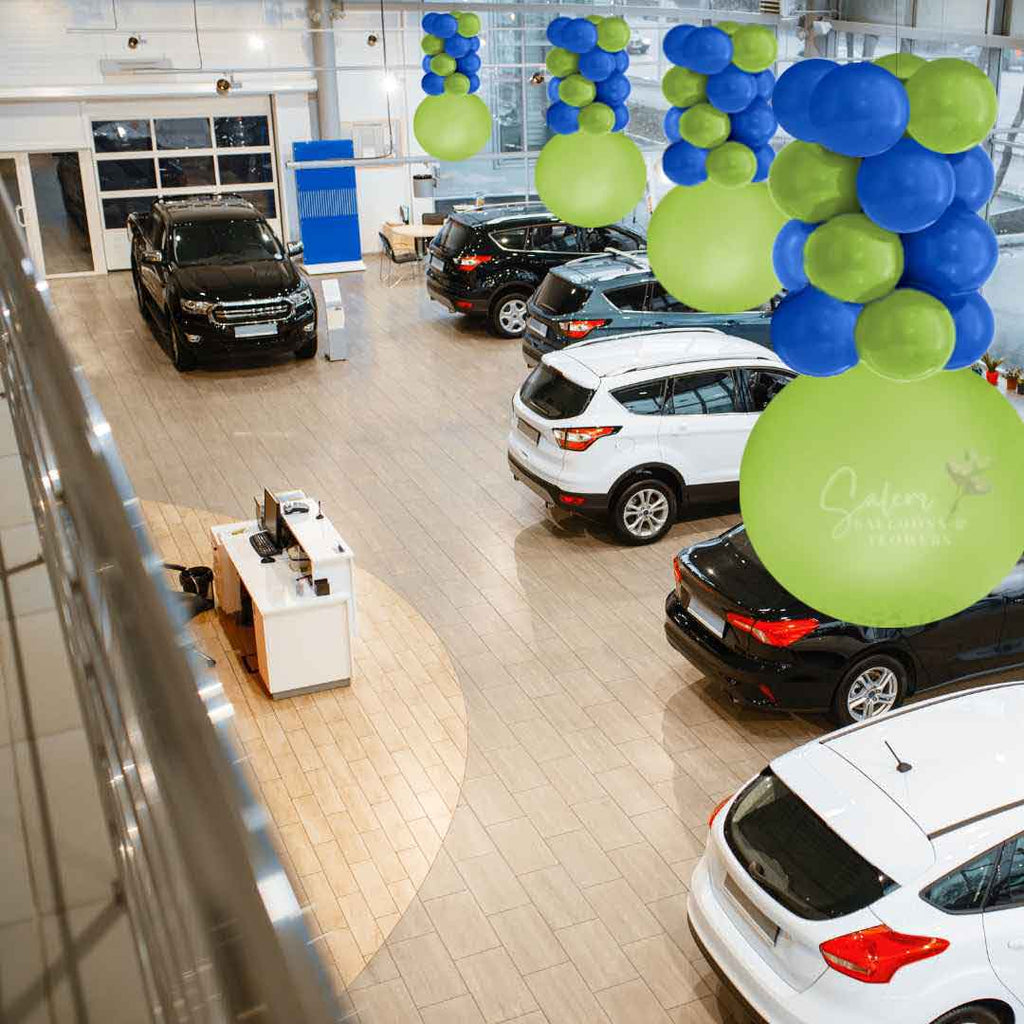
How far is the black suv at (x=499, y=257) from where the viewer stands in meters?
17.2

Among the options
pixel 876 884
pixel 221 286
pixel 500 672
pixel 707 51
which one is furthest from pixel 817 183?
pixel 221 286

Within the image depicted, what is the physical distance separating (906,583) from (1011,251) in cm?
1306

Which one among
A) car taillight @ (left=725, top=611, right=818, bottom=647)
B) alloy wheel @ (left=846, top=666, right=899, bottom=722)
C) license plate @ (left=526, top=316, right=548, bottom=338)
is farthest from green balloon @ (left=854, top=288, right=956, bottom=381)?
license plate @ (left=526, top=316, right=548, bottom=338)

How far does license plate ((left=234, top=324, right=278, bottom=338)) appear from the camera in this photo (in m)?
15.5

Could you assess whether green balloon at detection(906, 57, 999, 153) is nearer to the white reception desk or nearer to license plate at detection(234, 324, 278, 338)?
the white reception desk

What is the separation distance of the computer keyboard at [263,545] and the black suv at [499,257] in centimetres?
844

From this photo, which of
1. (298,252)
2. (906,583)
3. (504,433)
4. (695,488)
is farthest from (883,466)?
(298,252)

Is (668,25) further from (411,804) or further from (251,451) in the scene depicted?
(411,804)

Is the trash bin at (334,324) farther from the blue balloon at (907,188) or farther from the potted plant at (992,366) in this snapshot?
the blue balloon at (907,188)

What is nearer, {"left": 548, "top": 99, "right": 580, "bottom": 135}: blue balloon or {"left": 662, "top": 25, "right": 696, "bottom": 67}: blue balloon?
{"left": 662, "top": 25, "right": 696, "bottom": 67}: blue balloon

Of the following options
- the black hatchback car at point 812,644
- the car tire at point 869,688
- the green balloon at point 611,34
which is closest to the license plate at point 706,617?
the black hatchback car at point 812,644

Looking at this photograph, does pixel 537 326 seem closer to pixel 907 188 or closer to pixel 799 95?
pixel 799 95

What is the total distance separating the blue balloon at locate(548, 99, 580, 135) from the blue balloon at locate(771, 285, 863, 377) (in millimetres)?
3992

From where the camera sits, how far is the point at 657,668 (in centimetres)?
920
